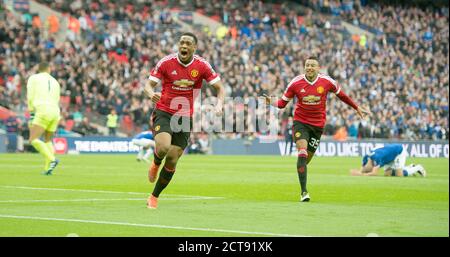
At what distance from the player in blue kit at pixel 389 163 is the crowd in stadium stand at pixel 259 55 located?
18.8 metres

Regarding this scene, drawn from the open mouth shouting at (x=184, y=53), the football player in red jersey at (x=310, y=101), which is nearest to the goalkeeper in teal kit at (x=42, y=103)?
the football player in red jersey at (x=310, y=101)

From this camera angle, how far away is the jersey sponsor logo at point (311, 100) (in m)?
17.4

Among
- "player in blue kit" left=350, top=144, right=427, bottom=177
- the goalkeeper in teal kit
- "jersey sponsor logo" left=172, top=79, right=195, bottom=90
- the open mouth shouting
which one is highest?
the open mouth shouting

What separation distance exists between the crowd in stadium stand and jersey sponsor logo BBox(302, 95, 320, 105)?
25.1 metres

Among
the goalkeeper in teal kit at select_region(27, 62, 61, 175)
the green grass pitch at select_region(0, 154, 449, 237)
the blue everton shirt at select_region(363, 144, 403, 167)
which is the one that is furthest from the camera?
the blue everton shirt at select_region(363, 144, 403, 167)

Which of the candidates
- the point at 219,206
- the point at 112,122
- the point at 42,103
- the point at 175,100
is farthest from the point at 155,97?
the point at 112,122

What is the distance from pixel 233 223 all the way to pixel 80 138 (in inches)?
1195

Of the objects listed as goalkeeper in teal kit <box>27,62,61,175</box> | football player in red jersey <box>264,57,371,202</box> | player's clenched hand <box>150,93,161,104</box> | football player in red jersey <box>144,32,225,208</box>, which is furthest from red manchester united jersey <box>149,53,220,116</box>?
goalkeeper in teal kit <box>27,62,61,175</box>

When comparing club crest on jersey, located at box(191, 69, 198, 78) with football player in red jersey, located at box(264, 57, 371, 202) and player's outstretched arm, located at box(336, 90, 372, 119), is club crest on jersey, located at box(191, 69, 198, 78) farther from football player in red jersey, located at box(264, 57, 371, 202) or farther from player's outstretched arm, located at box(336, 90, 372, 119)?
player's outstretched arm, located at box(336, 90, 372, 119)

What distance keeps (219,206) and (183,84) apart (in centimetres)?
194

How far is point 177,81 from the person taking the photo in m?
14.3

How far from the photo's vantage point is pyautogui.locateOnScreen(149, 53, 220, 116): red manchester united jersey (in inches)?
561

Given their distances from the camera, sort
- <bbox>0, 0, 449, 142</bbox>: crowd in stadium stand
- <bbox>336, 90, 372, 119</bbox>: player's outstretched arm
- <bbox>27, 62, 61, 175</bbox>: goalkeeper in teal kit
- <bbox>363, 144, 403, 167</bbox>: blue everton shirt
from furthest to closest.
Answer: <bbox>0, 0, 449, 142</bbox>: crowd in stadium stand, <bbox>363, 144, 403, 167</bbox>: blue everton shirt, <bbox>27, 62, 61, 175</bbox>: goalkeeper in teal kit, <bbox>336, 90, 372, 119</bbox>: player's outstretched arm

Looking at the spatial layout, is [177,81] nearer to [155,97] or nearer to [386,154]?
[155,97]
